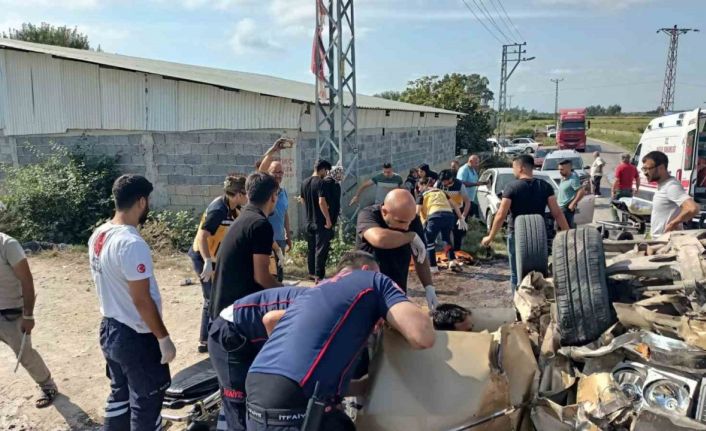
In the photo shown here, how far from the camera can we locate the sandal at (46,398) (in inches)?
171

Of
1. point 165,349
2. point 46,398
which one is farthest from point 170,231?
point 165,349

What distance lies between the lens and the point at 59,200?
1049cm

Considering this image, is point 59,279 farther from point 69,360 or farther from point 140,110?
point 140,110

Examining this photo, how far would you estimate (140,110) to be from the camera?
10727 millimetres

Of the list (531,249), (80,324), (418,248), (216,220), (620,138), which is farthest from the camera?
(620,138)

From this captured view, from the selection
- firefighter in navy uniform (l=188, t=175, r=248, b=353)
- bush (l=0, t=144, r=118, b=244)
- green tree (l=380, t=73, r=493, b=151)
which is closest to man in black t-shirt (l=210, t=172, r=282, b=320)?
firefighter in navy uniform (l=188, t=175, r=248, b=353)

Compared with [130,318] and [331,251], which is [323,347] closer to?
[130,318]

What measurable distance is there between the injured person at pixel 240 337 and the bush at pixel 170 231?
7.19 metres

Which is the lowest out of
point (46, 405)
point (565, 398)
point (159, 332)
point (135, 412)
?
point (46, 405)

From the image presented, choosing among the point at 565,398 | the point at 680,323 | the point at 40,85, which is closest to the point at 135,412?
the point at 565,398

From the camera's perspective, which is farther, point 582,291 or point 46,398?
point 46,398

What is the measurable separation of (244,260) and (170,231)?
692cm

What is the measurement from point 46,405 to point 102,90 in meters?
8.22

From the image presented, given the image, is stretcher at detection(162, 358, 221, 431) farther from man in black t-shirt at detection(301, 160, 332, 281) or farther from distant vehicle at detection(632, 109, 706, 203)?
distant vehicle at detection(632, 109, 706, 203)
